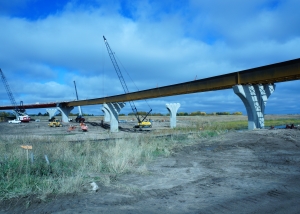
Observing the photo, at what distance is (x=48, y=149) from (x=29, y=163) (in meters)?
4.57

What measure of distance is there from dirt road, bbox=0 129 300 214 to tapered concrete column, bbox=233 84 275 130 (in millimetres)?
14679

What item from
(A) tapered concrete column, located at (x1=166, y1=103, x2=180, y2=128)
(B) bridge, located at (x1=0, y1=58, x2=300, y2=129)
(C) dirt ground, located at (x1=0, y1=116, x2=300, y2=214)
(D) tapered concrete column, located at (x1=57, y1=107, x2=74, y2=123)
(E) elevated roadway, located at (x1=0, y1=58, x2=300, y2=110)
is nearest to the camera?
(C) dirt ground, located at (x1=0, y1=116, x2=300, y2=214)

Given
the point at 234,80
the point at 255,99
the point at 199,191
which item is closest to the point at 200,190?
the point at 199,191

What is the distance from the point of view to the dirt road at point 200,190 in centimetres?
738

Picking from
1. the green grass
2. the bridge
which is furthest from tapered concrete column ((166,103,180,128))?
the green grass

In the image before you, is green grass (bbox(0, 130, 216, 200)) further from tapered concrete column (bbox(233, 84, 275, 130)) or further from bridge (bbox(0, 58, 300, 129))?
tapered concrete column (bbox(233, 84, 275, 130))

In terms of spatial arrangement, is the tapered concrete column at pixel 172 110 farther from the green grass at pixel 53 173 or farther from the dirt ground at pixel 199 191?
the dirt ground at pixel 199 191

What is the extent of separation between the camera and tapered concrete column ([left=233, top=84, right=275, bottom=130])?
29797 mm

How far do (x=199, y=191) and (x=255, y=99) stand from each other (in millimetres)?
23196

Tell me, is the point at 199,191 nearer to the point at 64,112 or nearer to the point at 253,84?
the point at 253,84

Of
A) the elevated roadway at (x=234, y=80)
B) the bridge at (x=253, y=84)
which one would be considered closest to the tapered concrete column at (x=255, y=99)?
the bridge at (x=253, y=84)

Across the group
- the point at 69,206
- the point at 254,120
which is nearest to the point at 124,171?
the point at 69,206

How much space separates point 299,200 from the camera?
25.6ft

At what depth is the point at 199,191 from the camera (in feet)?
29.5
